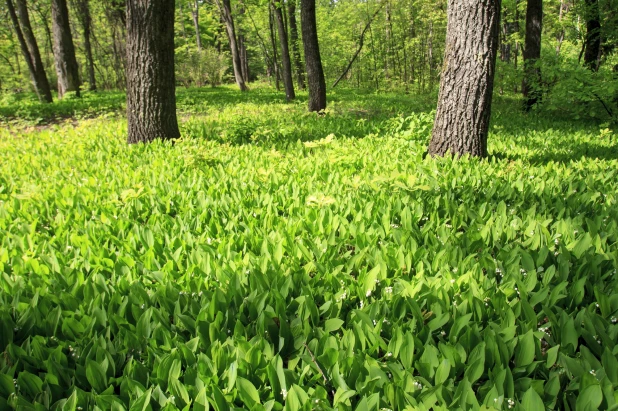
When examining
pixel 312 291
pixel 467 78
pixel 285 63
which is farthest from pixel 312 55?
pixel 312 291

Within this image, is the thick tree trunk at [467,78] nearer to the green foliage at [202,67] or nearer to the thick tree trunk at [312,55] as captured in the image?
the thick tree trunk at [312,55]

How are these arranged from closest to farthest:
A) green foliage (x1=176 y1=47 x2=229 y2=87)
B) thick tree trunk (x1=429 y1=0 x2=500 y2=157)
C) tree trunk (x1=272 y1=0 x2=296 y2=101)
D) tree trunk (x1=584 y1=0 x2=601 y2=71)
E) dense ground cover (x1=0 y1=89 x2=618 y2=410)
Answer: dense ground cover (x1=0 y1=89 x2=618 y2=410) < thick tree trunk (x1=429 y1=0 x2=500 y2=157) < tree trunk (x1=584 y1=0 x2=601 y2=71) < tree trunk (x1=272 y1=0 x2=296 y2=101) < green foliage (x1=176 y1=47 x2=229 y2=87)

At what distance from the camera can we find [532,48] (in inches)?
474

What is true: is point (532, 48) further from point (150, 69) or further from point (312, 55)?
point (150, 69)

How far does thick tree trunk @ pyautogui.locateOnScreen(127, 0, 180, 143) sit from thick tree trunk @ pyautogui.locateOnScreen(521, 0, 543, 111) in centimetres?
953

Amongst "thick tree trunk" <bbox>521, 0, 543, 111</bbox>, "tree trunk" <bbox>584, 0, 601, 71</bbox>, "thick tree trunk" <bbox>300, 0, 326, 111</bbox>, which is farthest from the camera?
"tree trunk" <bbox>584, 0, 601, 71</bbox>

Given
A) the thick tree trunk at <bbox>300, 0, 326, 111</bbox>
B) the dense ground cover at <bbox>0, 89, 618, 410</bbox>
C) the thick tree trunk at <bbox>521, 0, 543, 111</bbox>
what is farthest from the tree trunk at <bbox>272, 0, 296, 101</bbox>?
the dense ground cover at <bbox>0, 89, 618, 410</bbox>

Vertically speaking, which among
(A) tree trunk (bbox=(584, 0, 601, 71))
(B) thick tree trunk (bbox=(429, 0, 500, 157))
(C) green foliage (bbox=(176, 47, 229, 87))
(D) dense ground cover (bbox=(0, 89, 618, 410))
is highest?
(C) green foliage (bbox=(176, 47, 229, 87))

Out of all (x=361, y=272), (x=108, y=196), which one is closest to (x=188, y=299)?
(x=361, y=272)

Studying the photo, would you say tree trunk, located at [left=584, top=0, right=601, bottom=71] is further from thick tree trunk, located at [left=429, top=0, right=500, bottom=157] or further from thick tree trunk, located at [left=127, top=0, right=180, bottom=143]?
thick tree trunk, located at [left=127, top=0, right=180, bottom=143]

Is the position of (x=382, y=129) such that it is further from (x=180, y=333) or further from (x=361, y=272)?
(x=180, y=333)

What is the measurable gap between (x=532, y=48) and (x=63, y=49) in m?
15.4

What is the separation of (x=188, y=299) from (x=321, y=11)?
30.3 meters

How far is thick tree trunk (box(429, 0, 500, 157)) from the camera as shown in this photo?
4.63 m
